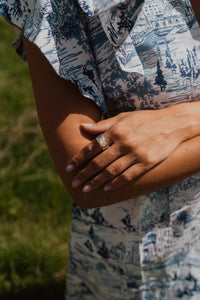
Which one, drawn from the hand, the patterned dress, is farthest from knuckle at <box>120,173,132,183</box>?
the patterned dress

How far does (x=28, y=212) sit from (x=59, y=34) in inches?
70.5

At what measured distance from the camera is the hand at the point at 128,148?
3.47ft

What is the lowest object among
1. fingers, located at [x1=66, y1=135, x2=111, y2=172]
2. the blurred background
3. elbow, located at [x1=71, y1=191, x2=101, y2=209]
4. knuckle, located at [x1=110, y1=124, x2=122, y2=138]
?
the blurred background

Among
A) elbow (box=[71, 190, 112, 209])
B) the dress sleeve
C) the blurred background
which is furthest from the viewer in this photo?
the blurred background

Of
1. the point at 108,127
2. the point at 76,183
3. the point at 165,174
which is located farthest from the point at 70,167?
the point at 165,174

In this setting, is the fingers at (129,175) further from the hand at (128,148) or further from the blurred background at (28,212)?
the blurred background at (28,212)

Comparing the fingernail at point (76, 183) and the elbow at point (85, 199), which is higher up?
the fingernail at point (76, 183)

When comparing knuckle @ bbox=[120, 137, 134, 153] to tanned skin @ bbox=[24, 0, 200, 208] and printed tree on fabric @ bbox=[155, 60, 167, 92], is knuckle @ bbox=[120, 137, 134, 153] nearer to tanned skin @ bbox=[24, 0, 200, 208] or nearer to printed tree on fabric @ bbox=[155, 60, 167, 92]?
tanned skin @ bbox=[24, 0, 200, 208]

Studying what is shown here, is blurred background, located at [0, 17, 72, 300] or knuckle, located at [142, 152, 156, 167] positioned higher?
knuckle, located at [142, 152, 156, 167]

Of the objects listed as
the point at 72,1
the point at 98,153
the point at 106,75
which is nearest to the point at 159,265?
the point at 98,153

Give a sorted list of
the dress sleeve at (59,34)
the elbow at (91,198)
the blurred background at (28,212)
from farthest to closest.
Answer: the blurred background at (28,212) → the elbow at (91,198) → the dress sleeve at (59,34)

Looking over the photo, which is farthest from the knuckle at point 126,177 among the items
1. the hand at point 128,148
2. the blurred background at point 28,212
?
the blurred background at point 28,212

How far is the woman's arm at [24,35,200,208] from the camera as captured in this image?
Result: 1.07 meters

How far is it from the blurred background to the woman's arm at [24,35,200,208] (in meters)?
1.40
